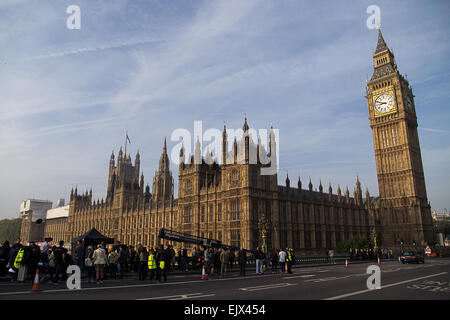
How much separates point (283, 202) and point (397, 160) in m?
40.1

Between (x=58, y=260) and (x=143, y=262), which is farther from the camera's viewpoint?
(x=143, y=262)

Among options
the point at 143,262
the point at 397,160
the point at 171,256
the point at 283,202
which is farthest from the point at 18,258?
the point at 397,160

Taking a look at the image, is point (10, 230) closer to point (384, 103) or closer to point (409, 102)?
point (384, 103)

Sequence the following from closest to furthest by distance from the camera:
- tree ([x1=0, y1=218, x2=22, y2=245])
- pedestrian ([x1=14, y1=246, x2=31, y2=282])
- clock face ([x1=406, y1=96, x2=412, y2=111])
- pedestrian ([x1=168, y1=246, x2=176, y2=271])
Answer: pedestrian ([x1=14, y1=246, x2=31, y2=282])
pedestrian ([x1=168, y1=246, x2=176, y2=271])
clock face ([x1=406, y1=96, x2=412, y2=111])
tree ([x1=0, y1=218, x2=22, y2=245])

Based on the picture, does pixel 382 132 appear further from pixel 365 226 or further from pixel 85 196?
pixel 85 196

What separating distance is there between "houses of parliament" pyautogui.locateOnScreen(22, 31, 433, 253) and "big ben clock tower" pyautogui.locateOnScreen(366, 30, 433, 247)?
0.22 m

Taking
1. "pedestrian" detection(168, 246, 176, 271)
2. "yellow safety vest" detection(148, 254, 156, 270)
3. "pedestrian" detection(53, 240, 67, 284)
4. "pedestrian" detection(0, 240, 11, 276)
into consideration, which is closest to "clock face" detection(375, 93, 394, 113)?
"pedestrian" detection(168, 246, 176, 271)

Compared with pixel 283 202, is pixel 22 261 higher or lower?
lower

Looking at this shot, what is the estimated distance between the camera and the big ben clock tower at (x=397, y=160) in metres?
71.3

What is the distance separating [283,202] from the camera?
169 ft

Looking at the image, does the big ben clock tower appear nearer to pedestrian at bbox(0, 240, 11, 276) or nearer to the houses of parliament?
the houses of parliament

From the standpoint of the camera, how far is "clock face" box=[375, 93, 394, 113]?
7775cm

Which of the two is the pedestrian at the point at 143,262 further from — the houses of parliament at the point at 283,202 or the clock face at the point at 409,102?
the clock face at the point at 409,102

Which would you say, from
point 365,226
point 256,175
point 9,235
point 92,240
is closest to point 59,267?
point 92,240
